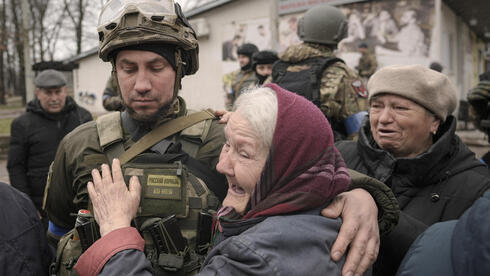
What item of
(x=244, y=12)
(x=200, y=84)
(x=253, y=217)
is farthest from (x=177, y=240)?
(x=200, y=84)

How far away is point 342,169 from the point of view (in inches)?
62.6

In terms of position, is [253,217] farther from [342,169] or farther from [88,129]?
[88,129]

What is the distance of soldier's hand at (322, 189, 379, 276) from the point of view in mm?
1471

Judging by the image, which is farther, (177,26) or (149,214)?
(177,26)

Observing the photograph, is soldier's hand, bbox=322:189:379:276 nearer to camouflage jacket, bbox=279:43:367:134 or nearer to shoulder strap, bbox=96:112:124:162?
shoulder strap, bbox=96:112:124:162

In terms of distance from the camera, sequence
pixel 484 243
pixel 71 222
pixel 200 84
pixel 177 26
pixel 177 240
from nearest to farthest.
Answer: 1. pixel 484 243
2. pixel 177 240
3. pixel 177 26
4. pixel 71 222
5. pixel 200 84

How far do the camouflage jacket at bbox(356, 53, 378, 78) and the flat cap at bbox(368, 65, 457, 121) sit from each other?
25.6ft

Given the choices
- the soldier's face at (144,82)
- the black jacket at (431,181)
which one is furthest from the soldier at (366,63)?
the soldier's face at (144,82)

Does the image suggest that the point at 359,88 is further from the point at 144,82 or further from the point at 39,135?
the point at 39,135

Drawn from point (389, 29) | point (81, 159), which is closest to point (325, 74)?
point (81, 159)

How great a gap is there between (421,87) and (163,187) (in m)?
1.47

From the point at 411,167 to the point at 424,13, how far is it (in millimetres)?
8212

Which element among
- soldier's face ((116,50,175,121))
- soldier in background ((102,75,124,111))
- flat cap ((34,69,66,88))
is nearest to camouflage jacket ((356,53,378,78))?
soldier in background ((102,75,124,111))

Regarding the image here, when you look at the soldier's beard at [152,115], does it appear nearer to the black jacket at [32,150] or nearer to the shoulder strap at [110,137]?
the shoulder strap at [110,137]
